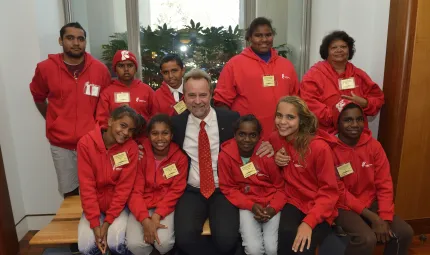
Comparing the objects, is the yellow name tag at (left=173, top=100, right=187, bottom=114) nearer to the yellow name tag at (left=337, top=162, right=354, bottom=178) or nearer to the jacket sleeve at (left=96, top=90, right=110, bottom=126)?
the jacket sleeve at (left=96, top=90, right=110, bottom=126)

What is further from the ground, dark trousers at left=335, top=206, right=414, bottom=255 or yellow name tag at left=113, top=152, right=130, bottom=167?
yellow name tag at left=113, top=152, right=130, bottom=167

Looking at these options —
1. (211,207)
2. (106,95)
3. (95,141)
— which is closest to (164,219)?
(211,207)

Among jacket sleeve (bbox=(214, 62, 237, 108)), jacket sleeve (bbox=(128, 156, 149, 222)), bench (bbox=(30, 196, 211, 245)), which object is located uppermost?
jacket sleeve (bbox=(214, 62, 237, 108))

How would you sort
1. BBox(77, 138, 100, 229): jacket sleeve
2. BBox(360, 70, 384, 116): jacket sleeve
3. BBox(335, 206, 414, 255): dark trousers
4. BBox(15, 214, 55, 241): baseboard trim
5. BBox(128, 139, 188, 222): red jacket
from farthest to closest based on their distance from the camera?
BBox(15, 214, 55, 241): baseboard trim < BBox(360, 70, 384, 116): jacket sleeve < BBox(128, 139, 188, 222): red jacket < BBox(77, 138, 100, 229): jacket sleeve < BBox(335, 206, 414, 255): dark trousers

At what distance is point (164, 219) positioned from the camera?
218cm

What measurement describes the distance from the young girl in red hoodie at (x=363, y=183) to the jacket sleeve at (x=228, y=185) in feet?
2.14

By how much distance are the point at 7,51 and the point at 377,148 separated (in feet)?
10.1

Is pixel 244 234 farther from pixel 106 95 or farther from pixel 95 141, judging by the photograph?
pixel 106 95

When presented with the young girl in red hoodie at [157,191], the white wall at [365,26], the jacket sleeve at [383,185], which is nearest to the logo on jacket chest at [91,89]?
the young girl in red hoodie at [157,191]

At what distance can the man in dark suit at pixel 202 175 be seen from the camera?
6.93ft

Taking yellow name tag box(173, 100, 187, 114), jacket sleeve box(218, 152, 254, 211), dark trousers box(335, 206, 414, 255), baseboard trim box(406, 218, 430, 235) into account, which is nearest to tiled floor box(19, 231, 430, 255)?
baseboard trim box(406, 218, 430, 235)

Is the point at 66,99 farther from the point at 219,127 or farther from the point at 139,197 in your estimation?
the point at 219,127

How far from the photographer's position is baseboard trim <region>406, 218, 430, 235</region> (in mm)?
2893

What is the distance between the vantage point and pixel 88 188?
2.15 meters
